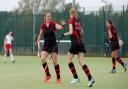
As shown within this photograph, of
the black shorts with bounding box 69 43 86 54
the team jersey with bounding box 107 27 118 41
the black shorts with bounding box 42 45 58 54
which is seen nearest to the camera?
the black shorts with bounding box 69 43 86 54

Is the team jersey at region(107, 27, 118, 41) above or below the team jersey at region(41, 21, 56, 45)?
below

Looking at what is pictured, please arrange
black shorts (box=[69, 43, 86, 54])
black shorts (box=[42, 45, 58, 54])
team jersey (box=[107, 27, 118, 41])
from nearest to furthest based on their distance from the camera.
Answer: black shorts (box=[69, 43, 86, 54]) < black shorts (box=[42, 45, 58, 54]) < team jersey (box=[107, 27, 118, 41])

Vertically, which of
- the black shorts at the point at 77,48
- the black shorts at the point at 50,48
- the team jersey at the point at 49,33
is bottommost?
the black shorts at the point at 50,48

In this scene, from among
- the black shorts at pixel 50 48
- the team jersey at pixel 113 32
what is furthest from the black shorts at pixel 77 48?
the team jersey at pixel 113 32

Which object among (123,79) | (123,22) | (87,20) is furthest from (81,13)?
(123,79)

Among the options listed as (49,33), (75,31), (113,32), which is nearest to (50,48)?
(49,33)

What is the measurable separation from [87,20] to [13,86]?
91.5 ft

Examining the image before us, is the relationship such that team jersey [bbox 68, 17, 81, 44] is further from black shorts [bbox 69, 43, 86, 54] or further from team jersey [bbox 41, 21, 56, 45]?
team jersey [bbox 41, 21, 56, 45]

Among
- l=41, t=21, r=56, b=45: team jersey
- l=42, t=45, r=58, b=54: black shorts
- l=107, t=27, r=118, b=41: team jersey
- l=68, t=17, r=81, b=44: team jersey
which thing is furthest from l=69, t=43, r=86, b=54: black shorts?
l=107, t=27, r=118, b=41: team jersey

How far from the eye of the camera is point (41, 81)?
17625mm

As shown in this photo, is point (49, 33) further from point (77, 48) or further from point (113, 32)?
point (113, 32)

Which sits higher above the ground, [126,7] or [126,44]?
[126,7]

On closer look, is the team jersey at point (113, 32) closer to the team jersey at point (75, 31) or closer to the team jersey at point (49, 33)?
the team jersey at point (49, 33)

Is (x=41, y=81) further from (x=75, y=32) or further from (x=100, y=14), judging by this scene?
(x=100, y=14)
